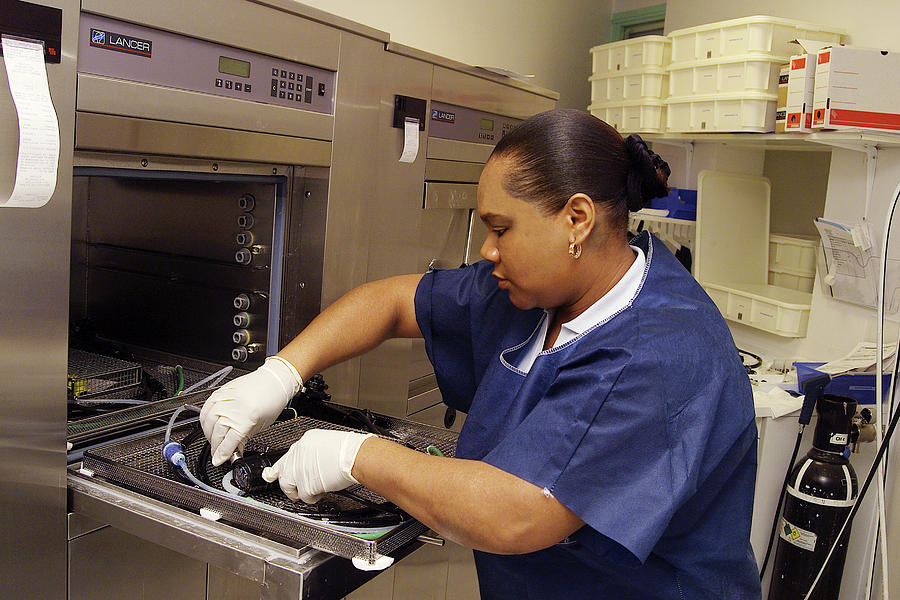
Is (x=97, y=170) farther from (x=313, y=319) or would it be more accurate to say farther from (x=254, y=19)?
(x=313, y=319)

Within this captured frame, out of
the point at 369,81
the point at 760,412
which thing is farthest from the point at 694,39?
the point at 369,81

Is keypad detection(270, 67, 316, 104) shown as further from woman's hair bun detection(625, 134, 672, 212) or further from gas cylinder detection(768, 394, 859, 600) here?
gas cylinder detection(768, 394, 859, 600)

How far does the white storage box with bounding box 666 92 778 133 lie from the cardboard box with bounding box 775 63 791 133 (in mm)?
35

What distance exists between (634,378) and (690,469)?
144 millimetres

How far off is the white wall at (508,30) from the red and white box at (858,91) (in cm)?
132

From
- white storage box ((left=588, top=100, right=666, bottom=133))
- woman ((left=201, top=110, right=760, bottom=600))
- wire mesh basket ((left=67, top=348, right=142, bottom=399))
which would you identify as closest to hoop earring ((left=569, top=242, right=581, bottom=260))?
woman ((left=201, top=110, right=760, bottom=600))

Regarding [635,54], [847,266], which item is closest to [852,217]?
[847,266]

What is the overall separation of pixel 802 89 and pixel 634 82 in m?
0.81

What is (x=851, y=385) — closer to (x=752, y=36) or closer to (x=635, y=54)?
(x=752, y=36)

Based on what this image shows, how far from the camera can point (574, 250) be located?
112cm

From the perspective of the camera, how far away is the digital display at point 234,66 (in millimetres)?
1250

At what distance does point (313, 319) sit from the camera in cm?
159

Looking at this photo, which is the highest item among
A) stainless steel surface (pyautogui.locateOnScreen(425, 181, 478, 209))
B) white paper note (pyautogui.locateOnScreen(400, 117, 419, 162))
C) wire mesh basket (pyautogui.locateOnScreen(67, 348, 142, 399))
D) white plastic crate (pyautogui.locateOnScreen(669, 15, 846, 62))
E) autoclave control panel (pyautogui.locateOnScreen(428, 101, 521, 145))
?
white plastic crate (pyautogui.locateOnScreen(669, 15, 846, 62))

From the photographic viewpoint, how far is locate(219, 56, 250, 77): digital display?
4.10 ft
